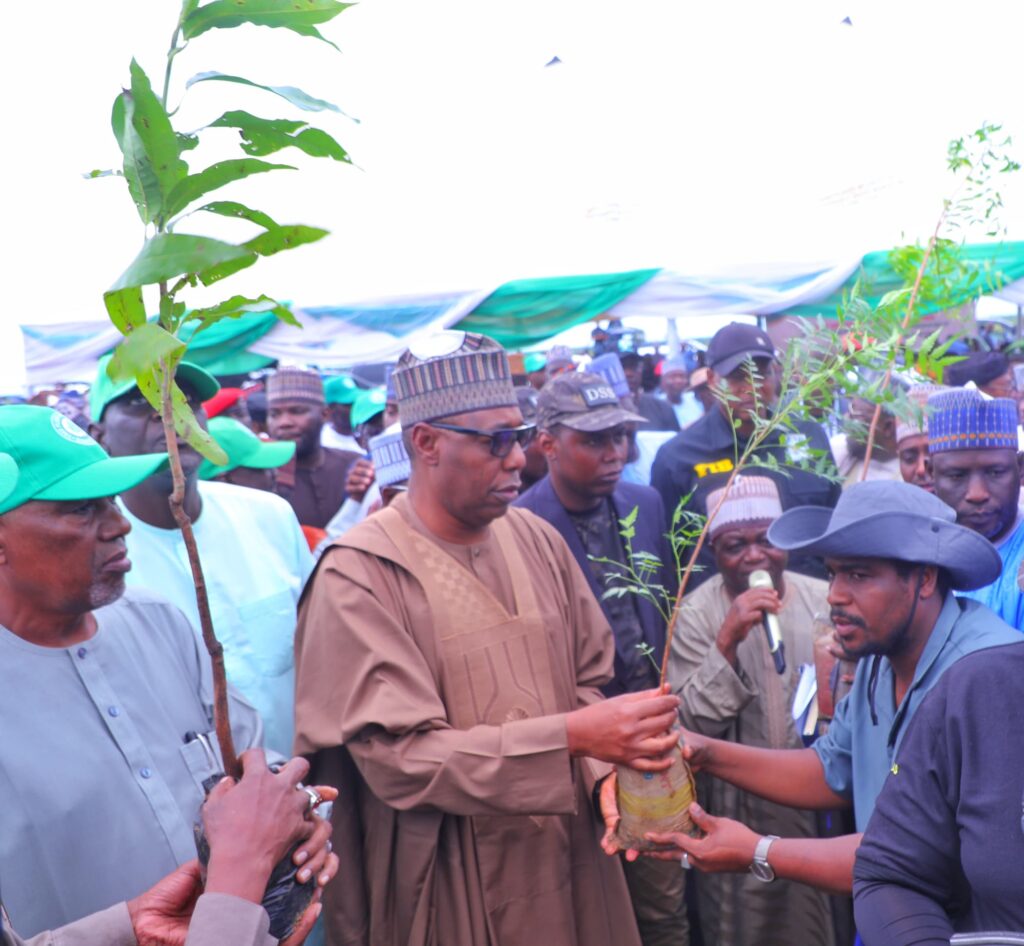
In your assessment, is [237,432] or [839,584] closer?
[839,584]

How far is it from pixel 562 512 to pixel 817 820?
1691 mm

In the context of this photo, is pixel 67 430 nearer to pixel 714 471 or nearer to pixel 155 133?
pixel 155 133

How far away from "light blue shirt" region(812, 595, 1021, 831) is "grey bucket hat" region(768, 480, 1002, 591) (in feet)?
0.41

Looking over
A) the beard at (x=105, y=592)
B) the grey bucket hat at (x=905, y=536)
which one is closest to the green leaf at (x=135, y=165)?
the beard at (x=105, y=592)

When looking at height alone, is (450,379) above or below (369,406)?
above

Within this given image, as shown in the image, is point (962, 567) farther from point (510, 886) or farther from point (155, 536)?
point (155, 536)

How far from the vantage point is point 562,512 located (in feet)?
15.4

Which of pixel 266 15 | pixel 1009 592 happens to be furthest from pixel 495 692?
pixel 266 15

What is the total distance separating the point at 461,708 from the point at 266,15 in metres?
2.00

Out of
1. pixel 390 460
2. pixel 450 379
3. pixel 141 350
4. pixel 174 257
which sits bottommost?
pixel 390 460

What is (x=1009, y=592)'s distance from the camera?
3.41 meters

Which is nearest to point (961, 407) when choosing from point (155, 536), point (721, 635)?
point (721, 635)

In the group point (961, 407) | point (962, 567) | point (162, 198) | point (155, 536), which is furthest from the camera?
point (961, 407)

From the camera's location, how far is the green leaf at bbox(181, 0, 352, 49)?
61.4 inches
